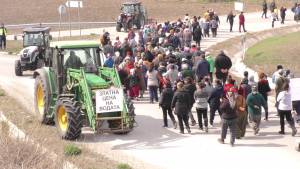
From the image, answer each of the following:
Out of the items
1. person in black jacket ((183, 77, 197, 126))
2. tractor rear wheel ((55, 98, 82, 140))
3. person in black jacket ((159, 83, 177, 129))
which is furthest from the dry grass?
person in black jacket ((159, 83, 177, 129))

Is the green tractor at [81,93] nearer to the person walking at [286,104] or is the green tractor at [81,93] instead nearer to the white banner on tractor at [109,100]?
the white banner on tractor at [109,100]

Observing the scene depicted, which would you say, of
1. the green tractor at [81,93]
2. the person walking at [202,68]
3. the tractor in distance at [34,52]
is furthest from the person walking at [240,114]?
the tractor in distance at [34,52]

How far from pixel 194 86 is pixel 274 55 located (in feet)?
52.0

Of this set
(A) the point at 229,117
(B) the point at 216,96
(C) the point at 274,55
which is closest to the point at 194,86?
(B) the point at 216,96

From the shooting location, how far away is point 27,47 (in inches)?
1229

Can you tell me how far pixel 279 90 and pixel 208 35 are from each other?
23.7 metres

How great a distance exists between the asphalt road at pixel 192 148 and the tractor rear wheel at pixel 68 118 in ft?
1.24

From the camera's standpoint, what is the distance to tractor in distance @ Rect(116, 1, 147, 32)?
154 feet

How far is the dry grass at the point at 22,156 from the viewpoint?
11.5 metres

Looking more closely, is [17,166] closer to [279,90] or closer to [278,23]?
[279,90]

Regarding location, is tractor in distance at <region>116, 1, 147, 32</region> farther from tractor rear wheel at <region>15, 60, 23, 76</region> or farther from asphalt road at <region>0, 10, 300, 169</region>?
asphalt road at <region>0, 10, 300, 169</region>

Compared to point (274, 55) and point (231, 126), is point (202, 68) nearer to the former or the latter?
point (231, 126)

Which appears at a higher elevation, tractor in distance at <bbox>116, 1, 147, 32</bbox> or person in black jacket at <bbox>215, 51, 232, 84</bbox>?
tractor in distance at <bbox>116, 1, 147, 32</bbox>

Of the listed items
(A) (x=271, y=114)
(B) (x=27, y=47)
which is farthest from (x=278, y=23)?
(A) (x=271, y=114)
